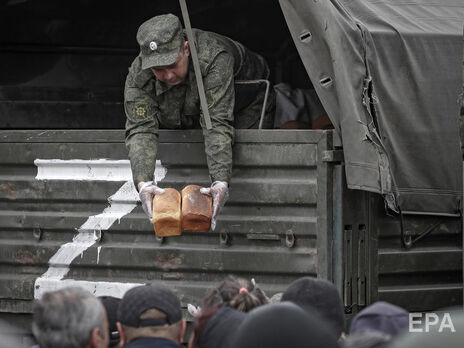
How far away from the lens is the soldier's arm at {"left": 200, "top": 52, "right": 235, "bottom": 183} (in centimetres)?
586

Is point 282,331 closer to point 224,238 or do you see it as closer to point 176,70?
point 224,238

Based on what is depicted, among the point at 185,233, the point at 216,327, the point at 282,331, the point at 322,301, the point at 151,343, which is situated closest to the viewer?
the point at 282,331

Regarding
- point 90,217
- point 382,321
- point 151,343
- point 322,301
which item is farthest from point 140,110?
point 382,321

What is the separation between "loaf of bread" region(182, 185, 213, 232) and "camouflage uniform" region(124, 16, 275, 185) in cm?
14

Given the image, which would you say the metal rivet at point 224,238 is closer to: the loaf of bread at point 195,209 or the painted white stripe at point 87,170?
the loaf of bread at point 195,209

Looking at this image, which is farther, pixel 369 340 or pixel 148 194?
pixel 148 194

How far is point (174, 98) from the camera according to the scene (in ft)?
20.7

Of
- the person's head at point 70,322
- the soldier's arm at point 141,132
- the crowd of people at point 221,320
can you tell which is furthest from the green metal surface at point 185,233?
the person's head at point 70,322

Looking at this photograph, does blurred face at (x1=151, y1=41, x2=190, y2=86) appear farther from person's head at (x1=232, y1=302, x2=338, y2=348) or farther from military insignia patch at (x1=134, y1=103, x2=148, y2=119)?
person's head at (x1=232, y1=302, x2=338, y2=348)

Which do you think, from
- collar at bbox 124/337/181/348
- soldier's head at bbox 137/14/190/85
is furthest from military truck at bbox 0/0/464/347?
collar at bbox 124/337/181/348

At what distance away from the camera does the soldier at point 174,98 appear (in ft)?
19.3

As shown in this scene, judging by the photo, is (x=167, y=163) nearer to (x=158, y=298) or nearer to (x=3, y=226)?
(x=3, y=226)

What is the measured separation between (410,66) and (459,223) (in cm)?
99

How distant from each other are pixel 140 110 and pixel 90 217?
0.71 m
